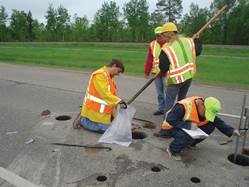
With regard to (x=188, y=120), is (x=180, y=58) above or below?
above

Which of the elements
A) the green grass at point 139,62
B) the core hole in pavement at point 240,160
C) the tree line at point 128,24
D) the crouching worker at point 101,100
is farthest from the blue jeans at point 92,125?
the tree line at point 128,24

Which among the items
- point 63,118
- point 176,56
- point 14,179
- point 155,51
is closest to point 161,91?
point 155,51

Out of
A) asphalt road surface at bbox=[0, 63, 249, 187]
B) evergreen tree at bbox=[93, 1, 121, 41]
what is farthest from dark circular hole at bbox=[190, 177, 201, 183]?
evergreen tree at bbox=[93, 1, 121, 41]

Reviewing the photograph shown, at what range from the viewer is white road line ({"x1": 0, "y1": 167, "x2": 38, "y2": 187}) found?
3.47 metres

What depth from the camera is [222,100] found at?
7762 mm

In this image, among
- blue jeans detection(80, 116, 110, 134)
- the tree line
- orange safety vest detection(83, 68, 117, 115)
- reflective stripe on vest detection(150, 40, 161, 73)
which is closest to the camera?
orange safety vest detection(83, 68, 117, 115)

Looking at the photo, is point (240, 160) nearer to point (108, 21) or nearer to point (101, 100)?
point (101, 100)

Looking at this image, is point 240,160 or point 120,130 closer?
point 240,160

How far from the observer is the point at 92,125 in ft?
16.8

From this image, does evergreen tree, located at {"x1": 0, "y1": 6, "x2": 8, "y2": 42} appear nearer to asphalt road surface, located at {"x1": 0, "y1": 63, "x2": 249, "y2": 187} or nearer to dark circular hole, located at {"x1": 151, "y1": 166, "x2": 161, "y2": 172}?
asphalt road surface, located at {"x1": 0, "y1": 63, "x2": 249, "y2": 187}

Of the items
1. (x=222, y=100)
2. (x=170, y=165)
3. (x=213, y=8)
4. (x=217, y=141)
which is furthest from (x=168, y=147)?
(x=213, y=8)

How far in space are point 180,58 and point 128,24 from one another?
4945 centimetres

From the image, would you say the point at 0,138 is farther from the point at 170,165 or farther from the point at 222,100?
the point at 222,100

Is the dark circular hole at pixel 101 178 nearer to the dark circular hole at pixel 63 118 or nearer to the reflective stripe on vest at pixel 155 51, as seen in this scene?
the dark circular hole at pixel 63 118
